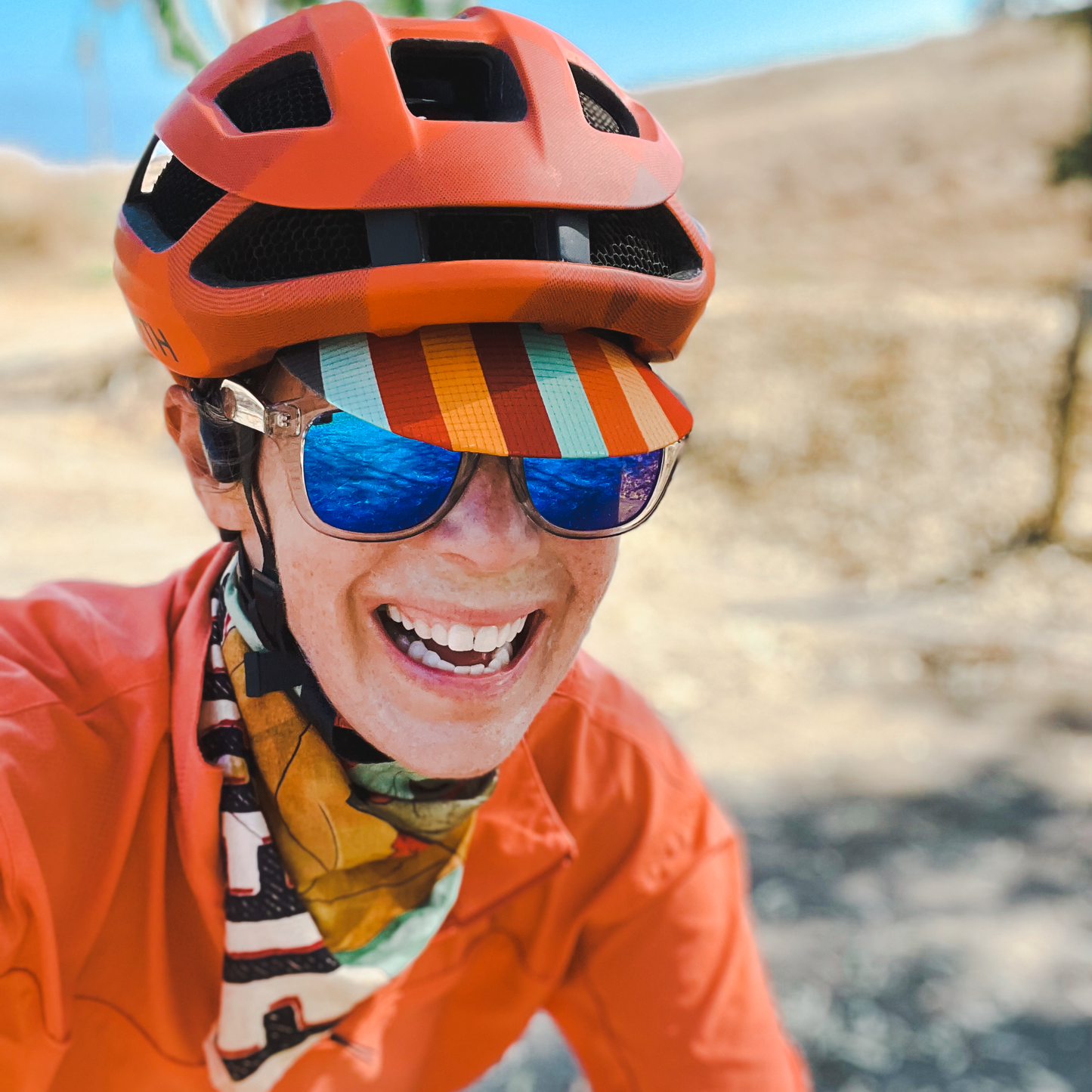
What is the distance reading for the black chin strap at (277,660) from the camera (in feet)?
5.45

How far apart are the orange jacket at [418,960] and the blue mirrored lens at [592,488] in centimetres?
59

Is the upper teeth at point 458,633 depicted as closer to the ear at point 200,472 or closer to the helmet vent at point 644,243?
the ear at point 200,472

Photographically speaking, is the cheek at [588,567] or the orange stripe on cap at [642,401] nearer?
the orange stripe on cap at [642,401]

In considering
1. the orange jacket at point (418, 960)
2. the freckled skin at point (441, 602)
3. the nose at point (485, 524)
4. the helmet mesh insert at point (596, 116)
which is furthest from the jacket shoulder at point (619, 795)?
the helmet mesh insert at point (596, 116)

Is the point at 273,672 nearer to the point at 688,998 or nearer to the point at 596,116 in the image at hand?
the point at 688,998

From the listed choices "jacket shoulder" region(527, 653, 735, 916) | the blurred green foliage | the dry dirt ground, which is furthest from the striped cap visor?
the blurred green foliage

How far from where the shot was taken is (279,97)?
1581 millimetres

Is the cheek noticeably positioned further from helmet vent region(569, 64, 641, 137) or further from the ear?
helmet vent region(569, 64, 641, 137)

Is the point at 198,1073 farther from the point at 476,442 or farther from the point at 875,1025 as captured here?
the point at 875,1025

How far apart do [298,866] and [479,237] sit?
3.47 ft

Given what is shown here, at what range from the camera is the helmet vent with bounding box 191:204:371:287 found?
4.81 feet

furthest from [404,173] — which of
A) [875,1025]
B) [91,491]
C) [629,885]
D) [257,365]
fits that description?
[91,491]

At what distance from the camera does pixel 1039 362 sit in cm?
1133

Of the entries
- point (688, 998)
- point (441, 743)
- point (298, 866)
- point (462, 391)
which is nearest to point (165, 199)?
point (462, 391)
